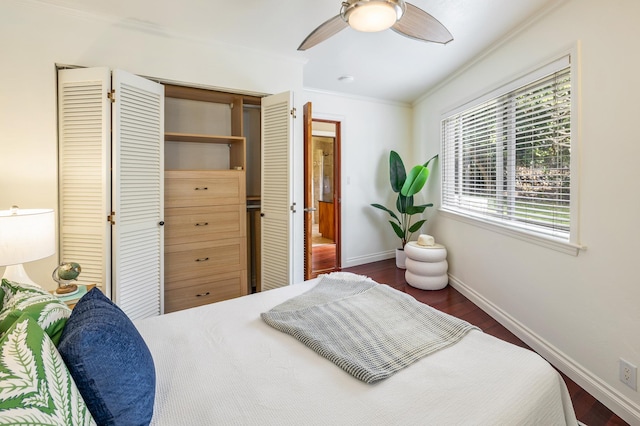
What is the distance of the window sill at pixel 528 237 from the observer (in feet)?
6.26

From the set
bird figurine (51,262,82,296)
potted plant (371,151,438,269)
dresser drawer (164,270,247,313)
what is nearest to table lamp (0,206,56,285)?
bird figurine (51,262,82,296)

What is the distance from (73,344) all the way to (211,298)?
2.12 m

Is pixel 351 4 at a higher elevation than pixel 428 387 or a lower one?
higher

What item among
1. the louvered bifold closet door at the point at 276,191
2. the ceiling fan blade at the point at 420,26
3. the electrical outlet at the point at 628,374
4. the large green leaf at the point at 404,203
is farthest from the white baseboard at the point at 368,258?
the ceiling fan blade at the point at 420,26

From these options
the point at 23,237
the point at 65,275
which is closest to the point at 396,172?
the point at 65,275

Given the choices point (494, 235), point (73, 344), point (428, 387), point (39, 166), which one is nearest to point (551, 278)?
point (494, 235)

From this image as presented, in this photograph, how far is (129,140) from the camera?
223 cm

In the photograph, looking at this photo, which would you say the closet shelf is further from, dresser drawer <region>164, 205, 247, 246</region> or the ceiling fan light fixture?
the ceiling fan light fixture

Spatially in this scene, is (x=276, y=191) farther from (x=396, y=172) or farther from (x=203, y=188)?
(x=396, y=172)

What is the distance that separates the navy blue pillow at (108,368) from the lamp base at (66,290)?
3.42 feet

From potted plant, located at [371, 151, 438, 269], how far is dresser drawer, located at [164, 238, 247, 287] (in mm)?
2123

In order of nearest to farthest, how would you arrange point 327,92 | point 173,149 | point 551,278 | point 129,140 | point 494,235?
point 551,278, point 129,140, point 494,235, point 173,149, point 327,92

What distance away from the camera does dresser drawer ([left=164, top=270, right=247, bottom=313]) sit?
104 inches

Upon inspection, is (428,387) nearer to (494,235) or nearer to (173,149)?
(494,235)
